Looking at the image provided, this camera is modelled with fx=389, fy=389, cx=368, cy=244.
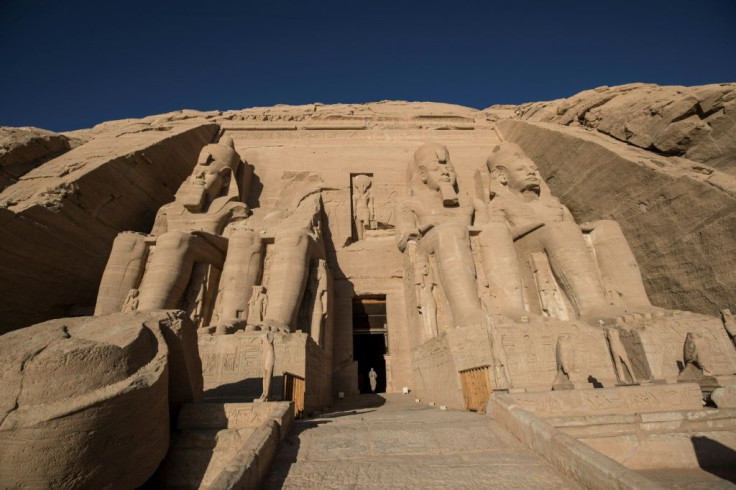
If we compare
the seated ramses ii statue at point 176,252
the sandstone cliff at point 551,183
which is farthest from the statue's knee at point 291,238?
the sandstone cliff at point 551,183

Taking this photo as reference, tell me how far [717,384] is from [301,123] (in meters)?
8.54

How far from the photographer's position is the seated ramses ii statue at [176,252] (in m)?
4.88

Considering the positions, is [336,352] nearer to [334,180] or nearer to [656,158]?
[334,180]

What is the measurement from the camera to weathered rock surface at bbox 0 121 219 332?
479 cm

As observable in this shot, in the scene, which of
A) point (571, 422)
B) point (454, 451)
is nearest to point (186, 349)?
point (454, 451)

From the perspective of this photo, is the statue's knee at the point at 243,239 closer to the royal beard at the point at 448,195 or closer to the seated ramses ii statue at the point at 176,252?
the seated ramses ii statue at the point at 176,252

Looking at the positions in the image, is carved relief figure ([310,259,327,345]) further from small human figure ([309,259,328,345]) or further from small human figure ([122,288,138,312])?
small human figure ([122,288,138,312])

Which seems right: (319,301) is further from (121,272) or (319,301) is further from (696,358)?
(696,358)

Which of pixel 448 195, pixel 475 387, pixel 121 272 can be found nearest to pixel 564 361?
pixel 475 387

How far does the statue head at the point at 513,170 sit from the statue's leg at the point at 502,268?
3.88 ft

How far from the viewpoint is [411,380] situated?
5.95 m

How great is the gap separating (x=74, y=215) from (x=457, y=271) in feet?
17.1

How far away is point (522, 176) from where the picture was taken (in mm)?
6426

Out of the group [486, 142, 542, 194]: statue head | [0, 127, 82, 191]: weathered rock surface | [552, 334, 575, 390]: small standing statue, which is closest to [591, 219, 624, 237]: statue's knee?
[486, 142, 542, 194]: statue head
